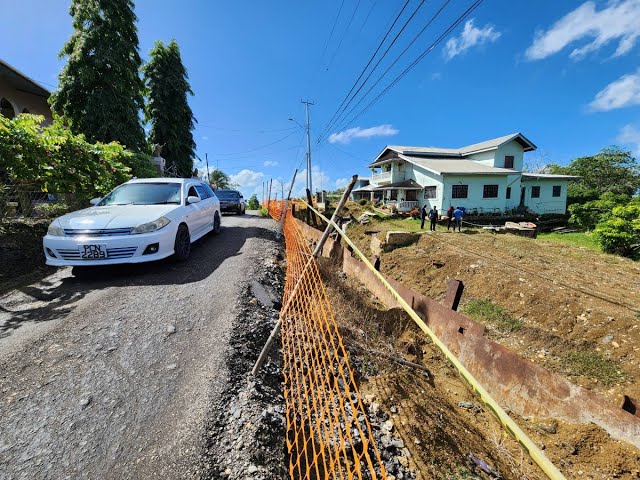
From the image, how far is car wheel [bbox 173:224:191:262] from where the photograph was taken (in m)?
4.98

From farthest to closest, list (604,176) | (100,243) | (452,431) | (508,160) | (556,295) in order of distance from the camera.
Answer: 1. (604,176)
2. (508,160)
3. (556,295)
4. (100,243)
5. (452,431)

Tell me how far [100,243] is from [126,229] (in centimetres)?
37

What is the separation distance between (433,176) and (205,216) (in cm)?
2135

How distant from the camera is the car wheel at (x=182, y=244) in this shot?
498cm

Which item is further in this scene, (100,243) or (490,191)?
(490,191)

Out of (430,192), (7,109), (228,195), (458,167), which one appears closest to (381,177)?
(430,192)

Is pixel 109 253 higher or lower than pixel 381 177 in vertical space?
lower

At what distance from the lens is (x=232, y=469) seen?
1722 mm

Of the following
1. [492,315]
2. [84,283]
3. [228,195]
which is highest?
[228,195]

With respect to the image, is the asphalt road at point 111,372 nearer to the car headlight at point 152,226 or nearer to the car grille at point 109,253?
the car grille at point 109,253

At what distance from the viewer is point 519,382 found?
3.21m

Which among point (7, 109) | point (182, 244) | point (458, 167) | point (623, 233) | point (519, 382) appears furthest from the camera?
point (458, 167)

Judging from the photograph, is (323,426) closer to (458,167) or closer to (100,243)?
(100,243)

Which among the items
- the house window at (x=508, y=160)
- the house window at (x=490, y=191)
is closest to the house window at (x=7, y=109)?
the house window at (x=490, y=191)
